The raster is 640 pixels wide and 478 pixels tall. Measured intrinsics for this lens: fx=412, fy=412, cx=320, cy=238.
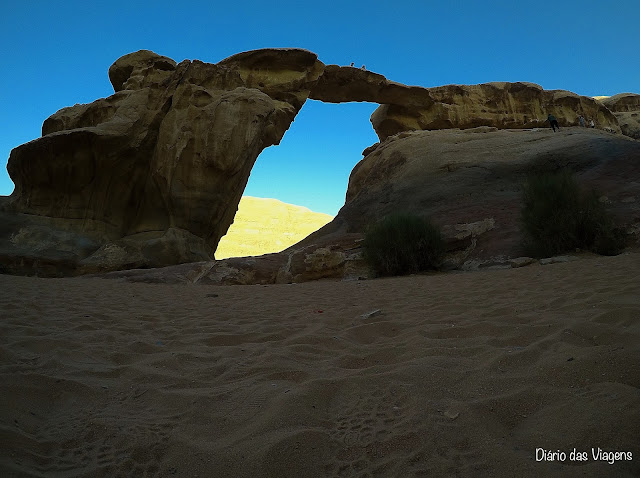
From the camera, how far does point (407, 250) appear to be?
7379 mm

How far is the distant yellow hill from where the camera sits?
126 ft

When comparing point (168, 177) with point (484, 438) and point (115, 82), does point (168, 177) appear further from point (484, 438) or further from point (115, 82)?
point (484, 438)

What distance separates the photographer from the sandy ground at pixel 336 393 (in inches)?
49.6

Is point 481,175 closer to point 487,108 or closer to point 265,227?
point 487,108

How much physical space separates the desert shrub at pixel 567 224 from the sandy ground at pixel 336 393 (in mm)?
3672

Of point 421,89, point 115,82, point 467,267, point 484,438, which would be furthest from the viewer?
point 421,89

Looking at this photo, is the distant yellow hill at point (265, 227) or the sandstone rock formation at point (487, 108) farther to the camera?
the distant yellow hill at point (265, 227)

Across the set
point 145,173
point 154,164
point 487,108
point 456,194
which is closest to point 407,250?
point 456,194

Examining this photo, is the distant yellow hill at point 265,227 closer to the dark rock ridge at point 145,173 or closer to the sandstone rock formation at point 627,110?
the dark rock ridge at point 145,173

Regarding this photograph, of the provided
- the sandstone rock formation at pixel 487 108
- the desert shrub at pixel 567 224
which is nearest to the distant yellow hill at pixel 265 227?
the sandstone rock formation at pixel 487 108

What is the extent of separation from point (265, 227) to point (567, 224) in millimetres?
37623

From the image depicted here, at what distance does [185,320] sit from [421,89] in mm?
18976

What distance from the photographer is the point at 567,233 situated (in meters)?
6.71

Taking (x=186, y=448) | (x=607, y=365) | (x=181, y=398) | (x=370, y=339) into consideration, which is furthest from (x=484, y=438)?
(x=370, y=339)
